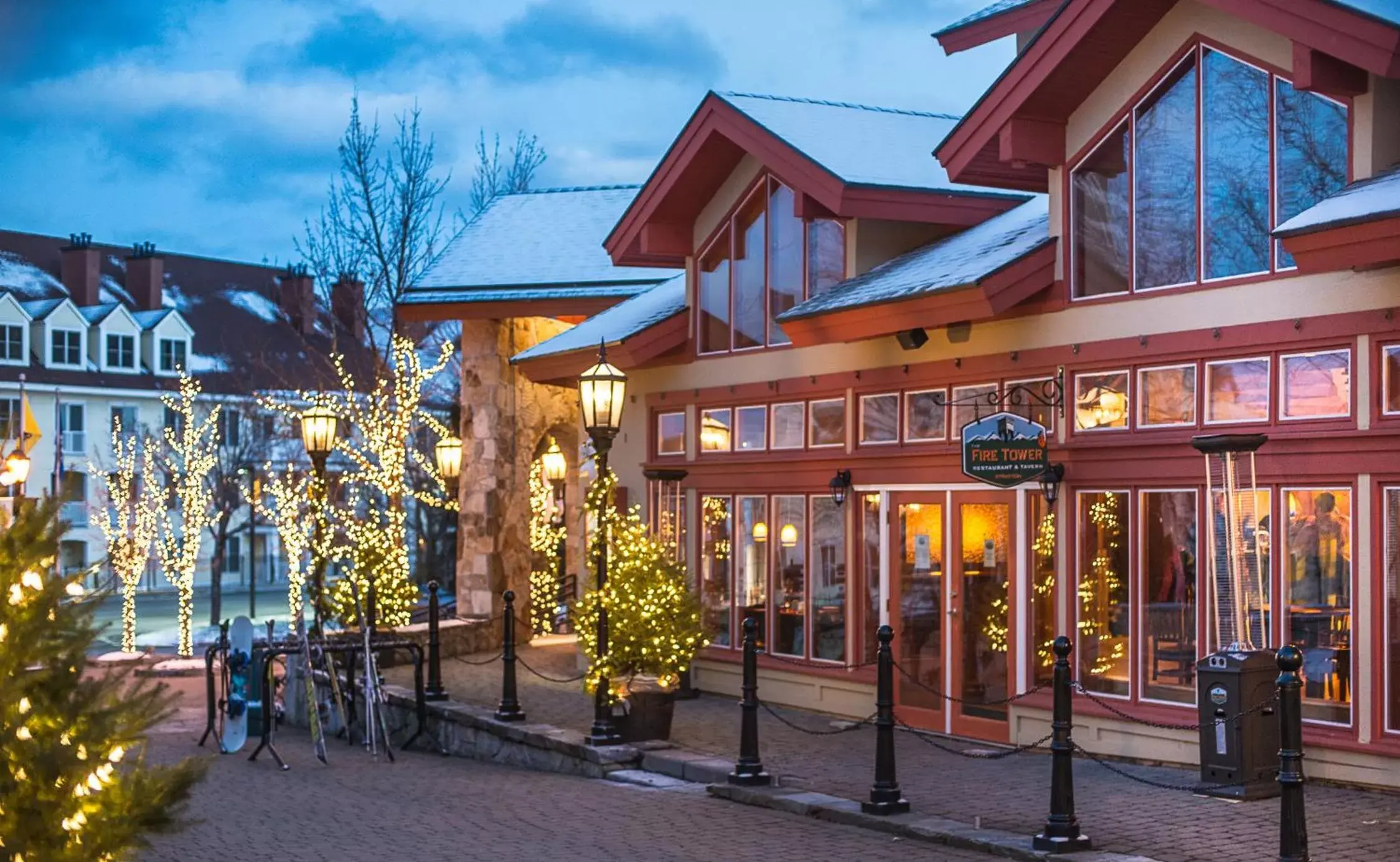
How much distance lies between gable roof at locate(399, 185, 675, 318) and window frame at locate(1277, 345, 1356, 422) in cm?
1243

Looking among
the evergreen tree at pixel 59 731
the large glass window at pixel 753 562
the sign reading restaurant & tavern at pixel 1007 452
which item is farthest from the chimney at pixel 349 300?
the evergreen tree at pixel 59 731

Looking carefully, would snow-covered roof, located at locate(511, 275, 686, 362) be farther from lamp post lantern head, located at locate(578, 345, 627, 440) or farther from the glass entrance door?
the glass entrance door

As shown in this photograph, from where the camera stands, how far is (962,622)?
15.8m

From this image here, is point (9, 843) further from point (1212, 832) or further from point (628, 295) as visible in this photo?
point (628, 295)

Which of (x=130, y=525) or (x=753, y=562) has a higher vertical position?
(x=753, y=562)

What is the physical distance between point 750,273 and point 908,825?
9.01 m

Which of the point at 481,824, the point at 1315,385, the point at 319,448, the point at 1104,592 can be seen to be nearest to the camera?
the point at 1315,385

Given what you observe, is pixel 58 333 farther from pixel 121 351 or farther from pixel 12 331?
pixel 121 351

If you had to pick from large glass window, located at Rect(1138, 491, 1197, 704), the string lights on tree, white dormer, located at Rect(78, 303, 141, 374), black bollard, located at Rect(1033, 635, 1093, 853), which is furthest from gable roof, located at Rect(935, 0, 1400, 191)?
white dormer, located at Rect(78, 303, 141, 374)

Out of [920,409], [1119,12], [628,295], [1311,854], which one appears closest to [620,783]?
[920,409]

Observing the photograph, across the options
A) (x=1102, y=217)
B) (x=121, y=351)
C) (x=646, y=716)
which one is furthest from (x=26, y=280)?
(x=1102, y=217)

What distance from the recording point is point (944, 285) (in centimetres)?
1478

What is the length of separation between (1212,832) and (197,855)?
6.54 m

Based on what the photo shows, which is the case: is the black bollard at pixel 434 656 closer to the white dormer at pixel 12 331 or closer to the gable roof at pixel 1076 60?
the gable roof at pixel 1076 60
